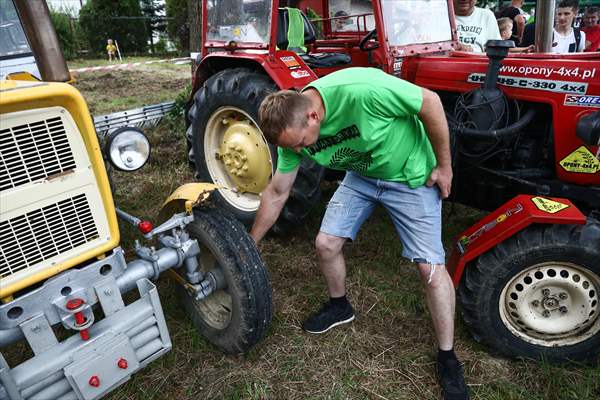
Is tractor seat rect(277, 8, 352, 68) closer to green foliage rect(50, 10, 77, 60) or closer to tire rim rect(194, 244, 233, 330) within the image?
tire rim rect(194, 244, 233, 330)

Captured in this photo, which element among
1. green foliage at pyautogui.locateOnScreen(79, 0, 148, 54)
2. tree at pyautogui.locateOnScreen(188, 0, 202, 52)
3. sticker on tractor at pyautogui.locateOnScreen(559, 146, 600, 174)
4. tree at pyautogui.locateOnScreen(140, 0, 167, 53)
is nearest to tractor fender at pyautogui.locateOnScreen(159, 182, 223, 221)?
sticker on tractor at pyautogui.locateOnScreen(559, 146, 600, 174)

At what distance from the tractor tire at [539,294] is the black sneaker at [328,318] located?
1.96 feet

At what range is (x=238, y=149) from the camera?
3.19 m

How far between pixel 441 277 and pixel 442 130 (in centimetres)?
63

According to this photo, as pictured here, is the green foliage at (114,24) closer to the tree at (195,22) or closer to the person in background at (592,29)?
the tree at (195,22)

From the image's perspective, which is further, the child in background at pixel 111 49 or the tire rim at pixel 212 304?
the child in background at pixel 111 49

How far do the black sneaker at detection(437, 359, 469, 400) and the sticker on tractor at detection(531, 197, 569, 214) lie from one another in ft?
2.54

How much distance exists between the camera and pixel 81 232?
65.4 inches

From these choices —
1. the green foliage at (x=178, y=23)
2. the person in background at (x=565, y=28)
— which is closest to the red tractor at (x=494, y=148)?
the person in background at (x=565, y=28)

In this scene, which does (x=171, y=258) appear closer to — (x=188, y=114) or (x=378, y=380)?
(x=378, y=380)

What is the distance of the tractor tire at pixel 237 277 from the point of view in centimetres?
194

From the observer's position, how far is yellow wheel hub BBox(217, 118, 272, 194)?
3.15 metres

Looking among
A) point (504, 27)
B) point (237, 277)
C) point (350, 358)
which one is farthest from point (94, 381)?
point (504, 27)

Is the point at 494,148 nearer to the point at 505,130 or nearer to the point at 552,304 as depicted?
the point at 505,130
